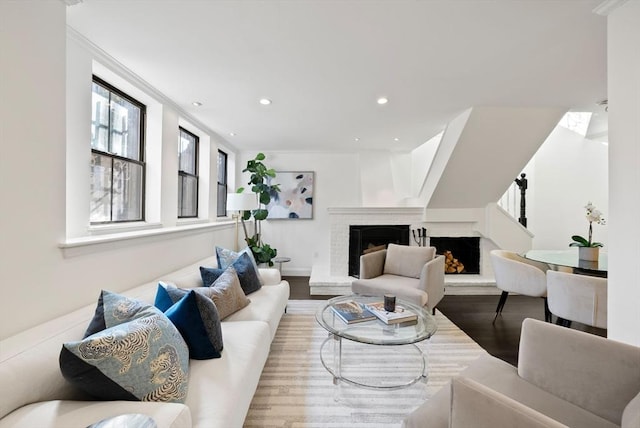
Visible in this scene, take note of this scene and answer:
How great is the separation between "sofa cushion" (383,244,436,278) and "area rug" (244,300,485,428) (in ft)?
2.50

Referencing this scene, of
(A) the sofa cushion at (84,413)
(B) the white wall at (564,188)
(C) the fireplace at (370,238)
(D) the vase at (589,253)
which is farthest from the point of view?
(B) the white wall at (564,188)

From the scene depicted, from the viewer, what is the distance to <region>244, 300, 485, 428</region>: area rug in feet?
5.32

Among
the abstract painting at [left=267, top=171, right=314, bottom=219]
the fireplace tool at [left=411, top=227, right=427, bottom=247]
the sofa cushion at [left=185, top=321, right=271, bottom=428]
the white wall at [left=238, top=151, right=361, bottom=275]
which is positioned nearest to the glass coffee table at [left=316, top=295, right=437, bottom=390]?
the sofa cushion at [left=185, top=321, right=271, bottom=428]

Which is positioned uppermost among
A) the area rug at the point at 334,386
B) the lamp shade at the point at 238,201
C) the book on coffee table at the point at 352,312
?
the lamp shade at the point at 238,201

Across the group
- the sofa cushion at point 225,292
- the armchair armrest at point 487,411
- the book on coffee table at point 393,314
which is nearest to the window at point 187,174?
the sofa cushion at point 225,292

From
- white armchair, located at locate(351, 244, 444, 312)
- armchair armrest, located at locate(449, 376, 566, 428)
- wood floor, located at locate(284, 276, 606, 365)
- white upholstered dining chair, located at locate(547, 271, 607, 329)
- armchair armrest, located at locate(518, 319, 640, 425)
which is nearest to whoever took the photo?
armchair armrest, located at locate(449, 376, 566, 428)

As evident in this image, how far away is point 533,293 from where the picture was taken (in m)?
2.84

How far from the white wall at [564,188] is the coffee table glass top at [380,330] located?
4590 mm

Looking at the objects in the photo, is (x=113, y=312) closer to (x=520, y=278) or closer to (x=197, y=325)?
(x=197, y=325)

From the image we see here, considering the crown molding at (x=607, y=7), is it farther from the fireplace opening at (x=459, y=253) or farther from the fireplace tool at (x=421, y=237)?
the fireplace opening at (x=459, y=253)

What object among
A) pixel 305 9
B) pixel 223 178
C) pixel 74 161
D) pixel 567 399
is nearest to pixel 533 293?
pixel 567 399

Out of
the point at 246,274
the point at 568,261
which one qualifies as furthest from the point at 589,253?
the point at 246,274

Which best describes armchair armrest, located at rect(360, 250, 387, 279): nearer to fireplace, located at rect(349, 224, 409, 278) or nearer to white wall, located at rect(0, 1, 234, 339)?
fireplace, located at rect(349, 224, 409, 278)

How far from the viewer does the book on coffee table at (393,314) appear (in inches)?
79.7
